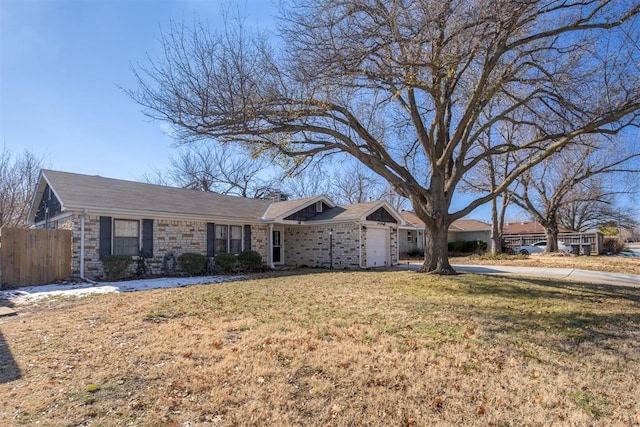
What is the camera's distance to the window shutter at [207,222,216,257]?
16188 millimetres

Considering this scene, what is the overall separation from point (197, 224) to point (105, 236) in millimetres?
3579

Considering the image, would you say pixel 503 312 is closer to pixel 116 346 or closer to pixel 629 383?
pixel 629 383

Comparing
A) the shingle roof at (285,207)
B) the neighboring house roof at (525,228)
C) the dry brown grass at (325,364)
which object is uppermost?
the shingle roof at (285,207)

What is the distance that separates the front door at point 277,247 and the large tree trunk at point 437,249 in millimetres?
9007

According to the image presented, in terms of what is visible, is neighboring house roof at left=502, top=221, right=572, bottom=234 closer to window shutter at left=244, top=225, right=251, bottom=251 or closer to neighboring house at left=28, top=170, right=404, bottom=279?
neighboring house at left=28, top=170, right=404, bottom=279

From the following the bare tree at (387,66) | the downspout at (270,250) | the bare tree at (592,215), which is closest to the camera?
the bare tree at (387,66)

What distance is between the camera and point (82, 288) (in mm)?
11000

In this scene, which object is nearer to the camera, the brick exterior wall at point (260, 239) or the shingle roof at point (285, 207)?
the brick exterior wall at point (260, 239)

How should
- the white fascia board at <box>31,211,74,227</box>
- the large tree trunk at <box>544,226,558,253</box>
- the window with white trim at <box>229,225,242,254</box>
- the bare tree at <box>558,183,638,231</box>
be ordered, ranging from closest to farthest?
the white fascia board at <box>31,211,74,227</box> < the window with white trim at <box>229,225,242,254</box> < the large tree trunk at <box>544,226,558,253</box> < the bare tree at <box>558,183,638,231</box>

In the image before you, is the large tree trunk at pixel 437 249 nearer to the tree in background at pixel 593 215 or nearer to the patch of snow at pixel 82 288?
the patch of snow at pixel 82 288

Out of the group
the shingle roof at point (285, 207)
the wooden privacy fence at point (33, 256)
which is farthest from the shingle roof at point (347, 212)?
the wooden privacy fence at point (33, 256)

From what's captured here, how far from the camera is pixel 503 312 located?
7062mm

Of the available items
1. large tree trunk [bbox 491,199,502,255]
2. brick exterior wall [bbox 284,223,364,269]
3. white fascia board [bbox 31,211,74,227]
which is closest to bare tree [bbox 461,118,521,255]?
large tree trunk [bbox 491,199,502,255]

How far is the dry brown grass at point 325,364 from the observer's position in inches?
126
